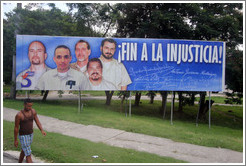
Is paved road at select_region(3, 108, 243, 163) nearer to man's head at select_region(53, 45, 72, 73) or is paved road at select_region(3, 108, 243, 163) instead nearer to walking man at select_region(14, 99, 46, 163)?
walking man at select_region(14, 99, 46, 163)

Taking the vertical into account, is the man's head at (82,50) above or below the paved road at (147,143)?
above

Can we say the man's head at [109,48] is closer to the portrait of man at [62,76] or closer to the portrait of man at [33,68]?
the portrait of man at [62,76]

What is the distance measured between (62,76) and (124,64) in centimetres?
281

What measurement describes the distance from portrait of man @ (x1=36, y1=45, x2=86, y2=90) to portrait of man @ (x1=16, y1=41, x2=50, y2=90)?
25 cm

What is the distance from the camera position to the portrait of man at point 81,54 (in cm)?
1167

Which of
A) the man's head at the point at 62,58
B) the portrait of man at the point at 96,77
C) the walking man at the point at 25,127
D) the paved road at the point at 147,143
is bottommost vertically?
the paved road at the point at 147,143

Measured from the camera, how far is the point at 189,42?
39.0ft

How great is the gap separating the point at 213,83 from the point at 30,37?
840cm

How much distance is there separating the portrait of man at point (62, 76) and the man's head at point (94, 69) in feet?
1.17

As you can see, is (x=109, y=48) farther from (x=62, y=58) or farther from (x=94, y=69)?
(x=62, y=58)

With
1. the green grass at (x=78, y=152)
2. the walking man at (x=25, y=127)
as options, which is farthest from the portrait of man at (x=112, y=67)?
the walking man at (x=25, y=127)

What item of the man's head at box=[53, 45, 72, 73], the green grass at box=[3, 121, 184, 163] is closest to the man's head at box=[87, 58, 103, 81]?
the man's head at box=[53, 45, 72, 73]

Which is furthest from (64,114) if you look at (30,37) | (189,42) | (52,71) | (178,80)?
(189,42)

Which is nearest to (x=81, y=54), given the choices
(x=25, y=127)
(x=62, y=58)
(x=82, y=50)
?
(x=82, y=50)
